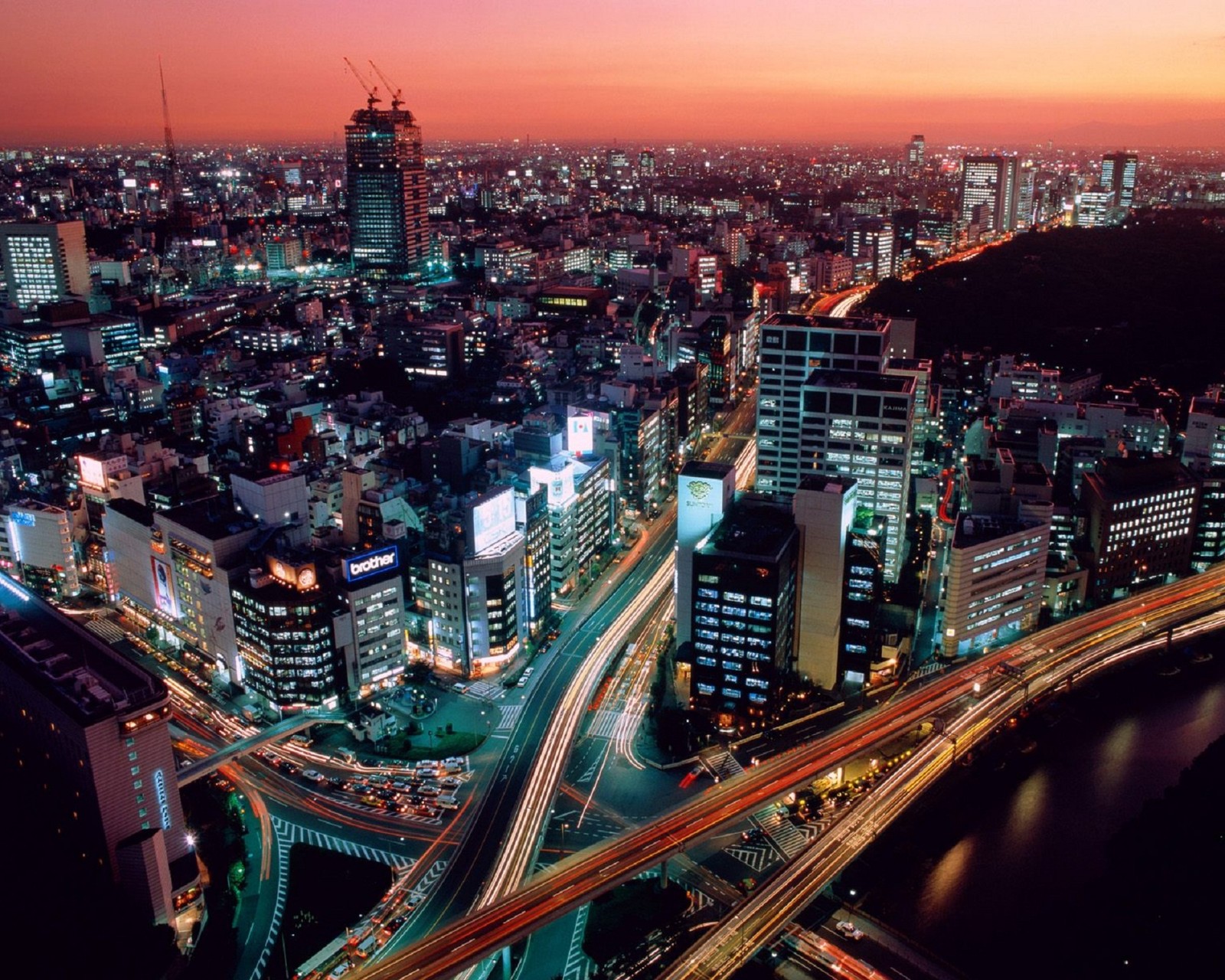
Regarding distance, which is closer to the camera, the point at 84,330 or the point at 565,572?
the point at 565,572

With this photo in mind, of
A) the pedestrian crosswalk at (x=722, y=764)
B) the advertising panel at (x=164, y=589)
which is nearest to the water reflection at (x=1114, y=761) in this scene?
the pedestrian crosswalk at (x=722, y=764)

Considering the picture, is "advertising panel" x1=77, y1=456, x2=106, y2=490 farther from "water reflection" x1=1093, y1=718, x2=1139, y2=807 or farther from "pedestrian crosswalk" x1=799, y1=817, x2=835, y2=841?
"water reflection" x1=1093, y1=718, x2=1139, y2=807

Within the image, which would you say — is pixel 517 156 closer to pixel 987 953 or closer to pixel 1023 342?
pixel 1023 342

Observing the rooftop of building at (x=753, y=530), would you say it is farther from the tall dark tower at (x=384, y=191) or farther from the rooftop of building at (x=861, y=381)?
the tall dark tower at (x=384, y=191)

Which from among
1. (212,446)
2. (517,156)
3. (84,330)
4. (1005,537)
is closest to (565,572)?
(1005,537)

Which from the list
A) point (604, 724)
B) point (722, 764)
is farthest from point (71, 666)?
point (722, 764)

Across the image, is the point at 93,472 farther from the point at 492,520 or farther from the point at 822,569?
the point at 822,569
